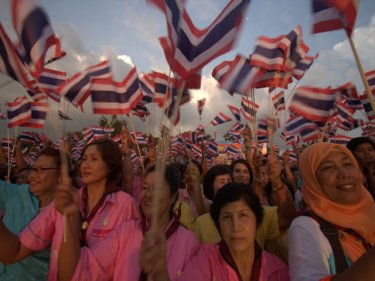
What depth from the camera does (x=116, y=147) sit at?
8.76 feet

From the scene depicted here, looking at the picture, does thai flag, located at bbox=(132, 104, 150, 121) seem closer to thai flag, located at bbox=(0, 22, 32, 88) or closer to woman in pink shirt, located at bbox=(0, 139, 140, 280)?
woman in pink shirt, located at bbox=(0, 139, 140, 280)

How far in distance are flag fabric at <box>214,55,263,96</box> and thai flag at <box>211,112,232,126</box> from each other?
6.07 meters

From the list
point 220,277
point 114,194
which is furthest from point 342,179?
point 114,194

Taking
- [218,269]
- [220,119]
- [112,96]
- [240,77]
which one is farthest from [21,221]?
[220,119]

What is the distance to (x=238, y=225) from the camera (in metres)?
1.82

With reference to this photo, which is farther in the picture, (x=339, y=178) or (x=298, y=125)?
(x=298, y=125)

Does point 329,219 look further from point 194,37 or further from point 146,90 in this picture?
point 146,90

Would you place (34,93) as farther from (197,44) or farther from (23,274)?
(197,44)

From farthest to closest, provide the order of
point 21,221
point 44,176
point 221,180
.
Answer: point 221,180 → point 44,176 → point 21,221

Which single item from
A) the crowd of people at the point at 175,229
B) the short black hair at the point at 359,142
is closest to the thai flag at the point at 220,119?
the short black hair at the point at 359,142

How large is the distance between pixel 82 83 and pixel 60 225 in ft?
14.3

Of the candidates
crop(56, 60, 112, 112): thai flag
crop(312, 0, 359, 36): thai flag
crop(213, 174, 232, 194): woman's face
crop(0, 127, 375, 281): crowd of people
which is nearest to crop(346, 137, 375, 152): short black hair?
crop(0, 127, 375, 281): crowd of people

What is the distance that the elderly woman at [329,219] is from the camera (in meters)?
1.43

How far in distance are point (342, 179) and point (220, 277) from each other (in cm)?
96
